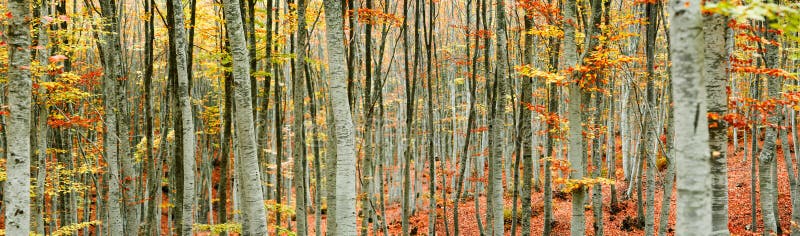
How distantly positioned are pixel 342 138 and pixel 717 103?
3.48 meters

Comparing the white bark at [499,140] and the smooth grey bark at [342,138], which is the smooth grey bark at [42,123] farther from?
the white bark at [499,140]

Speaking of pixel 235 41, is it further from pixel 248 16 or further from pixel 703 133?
pixel 703 133

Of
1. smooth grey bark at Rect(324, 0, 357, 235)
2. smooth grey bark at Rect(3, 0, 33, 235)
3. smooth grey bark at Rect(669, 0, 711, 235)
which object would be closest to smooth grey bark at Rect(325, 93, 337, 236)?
smooth grey bark at Rect(324, 0, 357, 235)

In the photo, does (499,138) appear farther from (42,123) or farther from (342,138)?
(42,123)

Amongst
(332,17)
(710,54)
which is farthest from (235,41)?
(710,54)

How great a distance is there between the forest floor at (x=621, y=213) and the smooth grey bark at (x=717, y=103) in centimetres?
759

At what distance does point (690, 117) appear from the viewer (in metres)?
2.90

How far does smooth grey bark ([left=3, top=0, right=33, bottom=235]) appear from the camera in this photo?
15.1ft

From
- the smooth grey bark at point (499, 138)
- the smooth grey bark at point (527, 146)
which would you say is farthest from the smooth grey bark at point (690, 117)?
the smooth grey bark at point (499, 138)

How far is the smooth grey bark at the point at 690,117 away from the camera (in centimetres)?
285

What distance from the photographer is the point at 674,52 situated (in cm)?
291

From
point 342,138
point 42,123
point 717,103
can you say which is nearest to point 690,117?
point 717,103

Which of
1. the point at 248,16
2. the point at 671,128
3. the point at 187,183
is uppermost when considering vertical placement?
the point at 248,16

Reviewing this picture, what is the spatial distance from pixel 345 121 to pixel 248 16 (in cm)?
386
